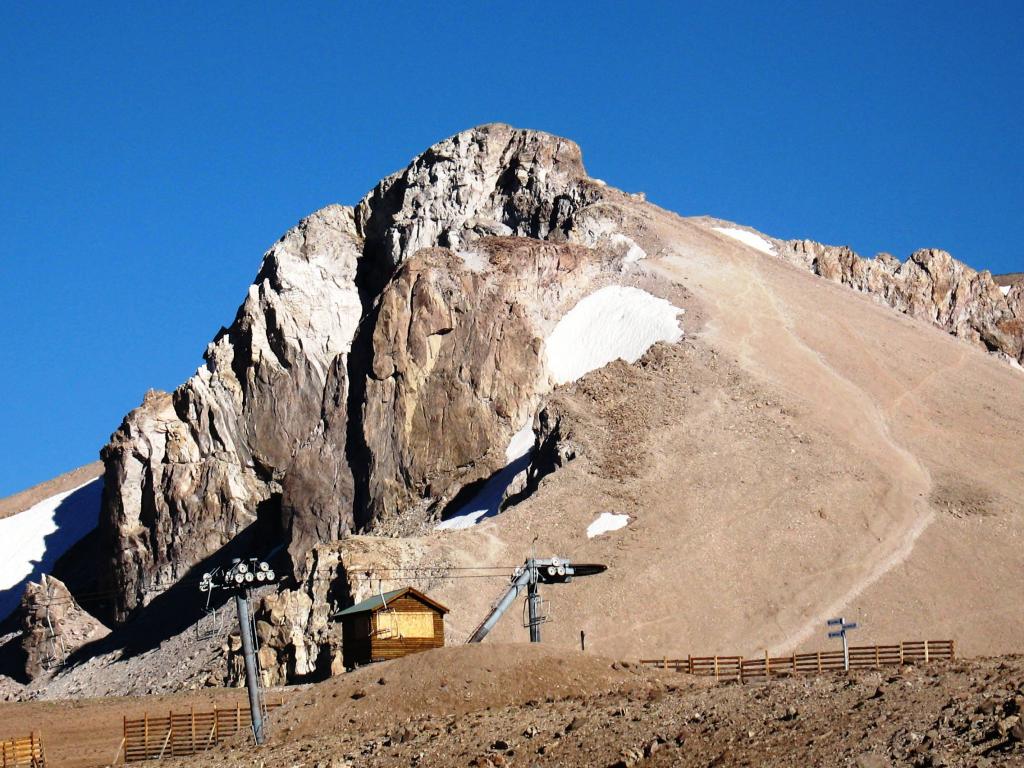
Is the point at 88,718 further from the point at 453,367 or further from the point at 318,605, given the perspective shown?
the point at 453,367

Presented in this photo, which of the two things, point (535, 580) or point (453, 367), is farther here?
point (453, 367)

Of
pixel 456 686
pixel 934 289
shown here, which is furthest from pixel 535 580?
pixel 934 289

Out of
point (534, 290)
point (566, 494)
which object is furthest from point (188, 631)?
point (534, 290)

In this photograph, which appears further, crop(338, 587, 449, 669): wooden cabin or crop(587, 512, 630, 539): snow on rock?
crop(587, 512, 630, 539): snow on rock

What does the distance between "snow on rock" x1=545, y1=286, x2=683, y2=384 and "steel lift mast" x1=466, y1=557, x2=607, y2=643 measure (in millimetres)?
29058

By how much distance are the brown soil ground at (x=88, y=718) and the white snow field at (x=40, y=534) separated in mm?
49513

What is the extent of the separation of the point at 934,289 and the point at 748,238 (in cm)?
1545

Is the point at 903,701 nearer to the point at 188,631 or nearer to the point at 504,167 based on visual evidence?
the point at 188,631

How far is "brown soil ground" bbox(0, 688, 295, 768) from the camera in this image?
44.8m

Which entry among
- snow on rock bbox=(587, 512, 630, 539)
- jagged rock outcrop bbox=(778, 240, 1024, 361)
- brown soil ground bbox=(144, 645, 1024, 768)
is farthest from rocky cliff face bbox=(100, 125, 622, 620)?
brown soil ground bbox=(144, 645, 1024, 768)

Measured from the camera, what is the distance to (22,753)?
42000 mm

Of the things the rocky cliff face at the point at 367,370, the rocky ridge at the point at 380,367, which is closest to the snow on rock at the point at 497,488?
the rocky cliff face at the point at 367,370

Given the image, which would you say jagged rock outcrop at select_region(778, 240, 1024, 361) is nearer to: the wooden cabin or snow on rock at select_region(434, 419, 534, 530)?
snow on rock at select_region(434, 419, 534, 530)

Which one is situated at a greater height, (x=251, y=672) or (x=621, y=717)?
(x=251, y=672)
